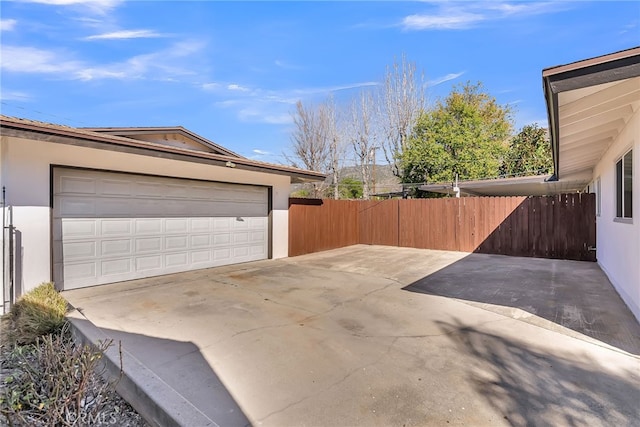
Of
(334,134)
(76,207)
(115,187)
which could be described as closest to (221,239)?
(115,187)

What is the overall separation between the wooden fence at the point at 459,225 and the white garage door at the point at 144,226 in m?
2.08

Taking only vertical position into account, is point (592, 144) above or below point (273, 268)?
above

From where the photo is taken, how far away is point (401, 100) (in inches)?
864

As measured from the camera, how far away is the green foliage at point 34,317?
148 inches

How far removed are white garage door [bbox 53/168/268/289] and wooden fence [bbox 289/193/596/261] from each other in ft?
6.82

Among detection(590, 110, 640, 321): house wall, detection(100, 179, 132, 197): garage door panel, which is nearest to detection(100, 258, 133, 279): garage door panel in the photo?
detection(100, 179, 132, 197): garage door panel

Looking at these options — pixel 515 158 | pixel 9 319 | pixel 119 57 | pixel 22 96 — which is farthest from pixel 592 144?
pixel 515 158

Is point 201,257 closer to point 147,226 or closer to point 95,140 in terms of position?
point 147,226

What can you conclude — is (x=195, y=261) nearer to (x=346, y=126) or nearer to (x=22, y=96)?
(x=22, y=96)

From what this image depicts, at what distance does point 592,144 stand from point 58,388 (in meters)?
8.44

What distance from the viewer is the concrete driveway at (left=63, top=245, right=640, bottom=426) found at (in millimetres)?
2395

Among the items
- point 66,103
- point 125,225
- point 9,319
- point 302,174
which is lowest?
point 9,319

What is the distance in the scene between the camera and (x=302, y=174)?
986 cm

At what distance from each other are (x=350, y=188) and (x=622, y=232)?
19417 millimetres
